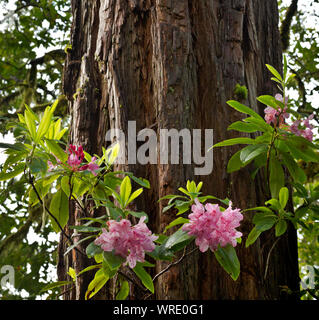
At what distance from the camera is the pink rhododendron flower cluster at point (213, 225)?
1.40m

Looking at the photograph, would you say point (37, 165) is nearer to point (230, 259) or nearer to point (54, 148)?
point (54, 148)

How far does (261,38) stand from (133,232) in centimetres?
189

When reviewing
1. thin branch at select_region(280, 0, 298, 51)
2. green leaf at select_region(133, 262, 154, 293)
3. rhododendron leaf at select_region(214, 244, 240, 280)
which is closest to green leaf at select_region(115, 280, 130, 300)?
green leaf at select_region(133, 262, 154, 293)

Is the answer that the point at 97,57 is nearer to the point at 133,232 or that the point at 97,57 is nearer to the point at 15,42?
the point at 133,232

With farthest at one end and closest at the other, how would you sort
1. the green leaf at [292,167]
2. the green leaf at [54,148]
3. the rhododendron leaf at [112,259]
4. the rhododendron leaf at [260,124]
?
the green leaf at [292,167]
the rhododendron leaf at [260,124]
the green leaf at [54,148]
the rhododendron leaf at [112,259]

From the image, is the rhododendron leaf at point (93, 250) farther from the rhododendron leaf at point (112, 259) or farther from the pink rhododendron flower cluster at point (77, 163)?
the pink rhododendron flower cluster at point (77, 163)

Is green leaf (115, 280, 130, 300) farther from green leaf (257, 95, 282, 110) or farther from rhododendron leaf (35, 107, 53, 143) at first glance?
green leaf (257, 95, 282, 110)

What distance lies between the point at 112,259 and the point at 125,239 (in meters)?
0.08

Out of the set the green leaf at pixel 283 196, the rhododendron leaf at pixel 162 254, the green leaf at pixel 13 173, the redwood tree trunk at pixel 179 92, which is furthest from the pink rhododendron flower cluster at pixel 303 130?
the green leaf at pixel 13 173

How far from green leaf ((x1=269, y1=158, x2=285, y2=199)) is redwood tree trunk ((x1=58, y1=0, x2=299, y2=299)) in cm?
29

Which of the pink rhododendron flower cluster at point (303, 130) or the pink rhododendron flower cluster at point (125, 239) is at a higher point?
the pink rhododendron flower cluster at point (303, 130)

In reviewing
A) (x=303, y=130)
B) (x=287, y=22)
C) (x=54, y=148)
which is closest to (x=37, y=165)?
(x=54, y=148)

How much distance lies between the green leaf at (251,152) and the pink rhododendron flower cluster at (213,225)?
0.30 m

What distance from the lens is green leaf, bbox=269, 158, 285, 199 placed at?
1.85m
